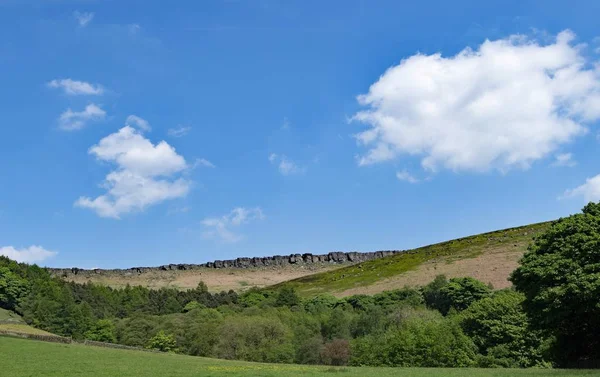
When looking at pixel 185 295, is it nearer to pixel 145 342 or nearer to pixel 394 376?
pixel 145 342

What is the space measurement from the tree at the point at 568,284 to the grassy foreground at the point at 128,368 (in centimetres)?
581

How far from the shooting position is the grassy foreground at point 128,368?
50.1 meters

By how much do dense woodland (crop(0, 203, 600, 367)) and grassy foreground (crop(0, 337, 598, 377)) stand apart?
719cm

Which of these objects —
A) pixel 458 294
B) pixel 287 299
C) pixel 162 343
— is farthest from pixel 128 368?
pixel 287 299

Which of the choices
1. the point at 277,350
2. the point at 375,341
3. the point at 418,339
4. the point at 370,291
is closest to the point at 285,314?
the point at 277,350

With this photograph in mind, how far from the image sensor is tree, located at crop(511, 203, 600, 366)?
169 ft

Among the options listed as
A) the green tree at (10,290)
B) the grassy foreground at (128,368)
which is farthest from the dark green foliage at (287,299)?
the grassy foreground at (128,368)

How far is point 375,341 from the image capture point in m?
104

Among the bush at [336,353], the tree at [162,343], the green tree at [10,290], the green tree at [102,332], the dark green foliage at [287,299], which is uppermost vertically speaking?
the green tree at [10,290]

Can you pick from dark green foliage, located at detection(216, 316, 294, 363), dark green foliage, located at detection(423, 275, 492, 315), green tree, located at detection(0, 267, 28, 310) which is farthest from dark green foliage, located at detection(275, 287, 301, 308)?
green tree, located at detection(0, 267, 28, 310)

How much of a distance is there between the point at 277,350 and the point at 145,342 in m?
38.7

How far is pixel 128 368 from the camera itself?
55.7m

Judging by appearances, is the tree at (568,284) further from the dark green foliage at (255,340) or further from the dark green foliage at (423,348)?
the dark green foliage at (255,340)

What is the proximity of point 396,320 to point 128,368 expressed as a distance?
71.6 m
